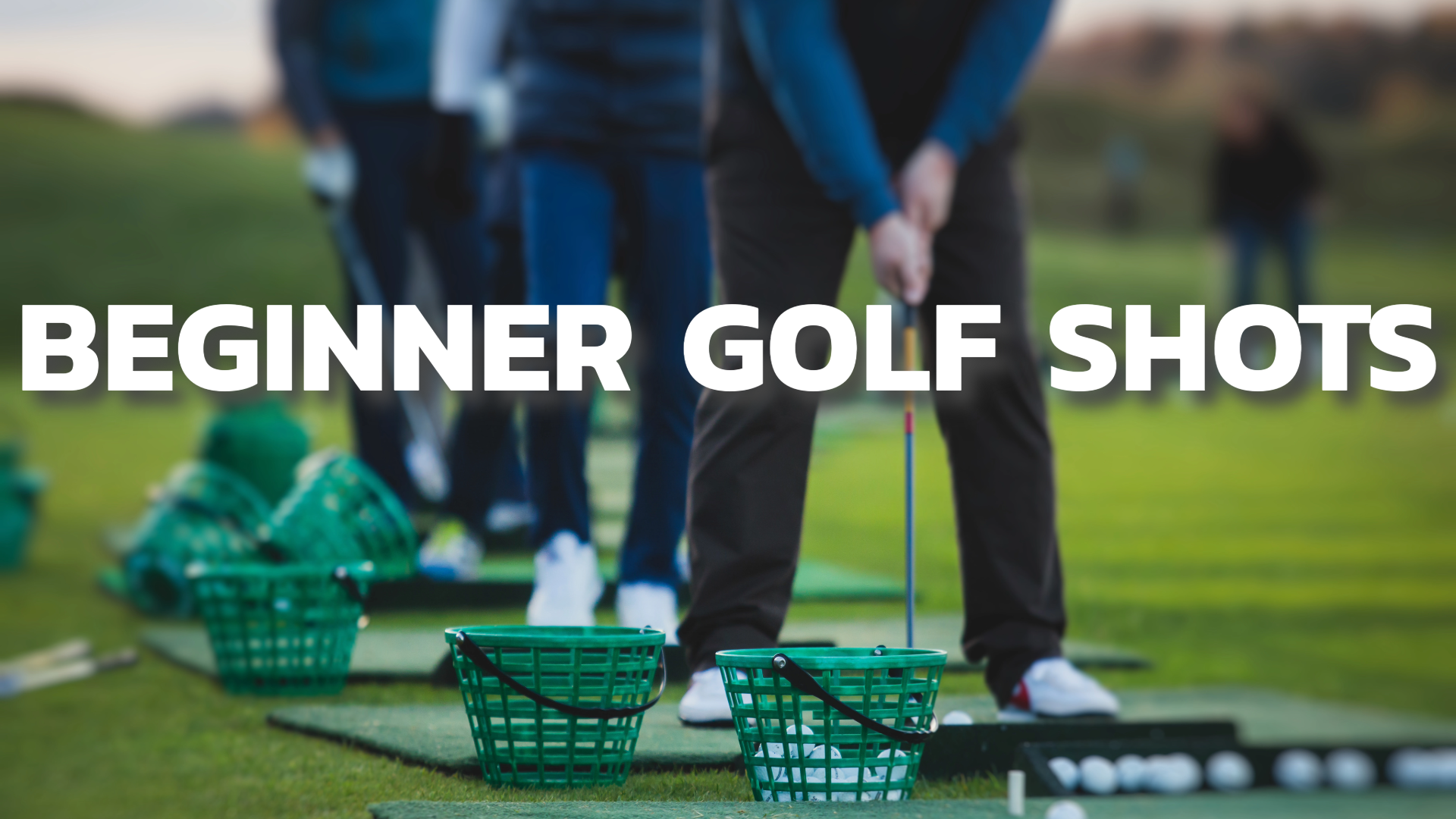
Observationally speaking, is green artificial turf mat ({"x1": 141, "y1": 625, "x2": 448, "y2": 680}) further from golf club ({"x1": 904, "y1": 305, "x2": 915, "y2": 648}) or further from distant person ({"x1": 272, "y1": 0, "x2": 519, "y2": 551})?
golf club ({"x1": 904, "y1": 305, "x2": 915, "y2": 648})

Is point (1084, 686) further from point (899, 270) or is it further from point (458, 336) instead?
point (458, 336)

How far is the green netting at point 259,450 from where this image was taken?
20.6 feet

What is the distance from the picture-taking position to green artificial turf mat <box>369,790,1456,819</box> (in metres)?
2.27

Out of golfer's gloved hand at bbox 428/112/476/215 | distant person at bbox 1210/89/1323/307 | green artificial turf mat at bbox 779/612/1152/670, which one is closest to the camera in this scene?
green artificial turf mat at bbox 779/612/1152/670

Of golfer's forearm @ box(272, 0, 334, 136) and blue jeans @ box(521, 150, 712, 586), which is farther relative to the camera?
golfer's forearm @ box(272, 0, 334, 136)

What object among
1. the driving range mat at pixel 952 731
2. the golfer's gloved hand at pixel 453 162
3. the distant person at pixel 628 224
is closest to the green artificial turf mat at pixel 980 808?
the driving range mat at pixel 952 731

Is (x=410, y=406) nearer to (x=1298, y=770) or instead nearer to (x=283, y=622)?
(x=283, y=622)

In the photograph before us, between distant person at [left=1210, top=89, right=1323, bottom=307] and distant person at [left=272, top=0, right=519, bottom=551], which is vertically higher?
distant person at [left=1210, top=89, right=1323, bottom=307]

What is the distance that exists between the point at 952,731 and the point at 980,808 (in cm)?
41

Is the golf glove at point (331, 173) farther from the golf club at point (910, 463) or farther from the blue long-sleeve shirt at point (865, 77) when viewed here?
the golf club at point (910, 463)

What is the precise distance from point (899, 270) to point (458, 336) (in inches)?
83.2

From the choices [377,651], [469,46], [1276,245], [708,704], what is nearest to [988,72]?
[708,704]

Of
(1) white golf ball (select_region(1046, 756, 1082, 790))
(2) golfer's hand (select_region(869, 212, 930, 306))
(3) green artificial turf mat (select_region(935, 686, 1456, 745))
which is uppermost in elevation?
(2) golfer's hand (select_region(869, 212, 930, 306))

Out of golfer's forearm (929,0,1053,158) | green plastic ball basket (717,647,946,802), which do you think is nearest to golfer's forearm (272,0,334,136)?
golfer's forearm (929,0,1053,158)
